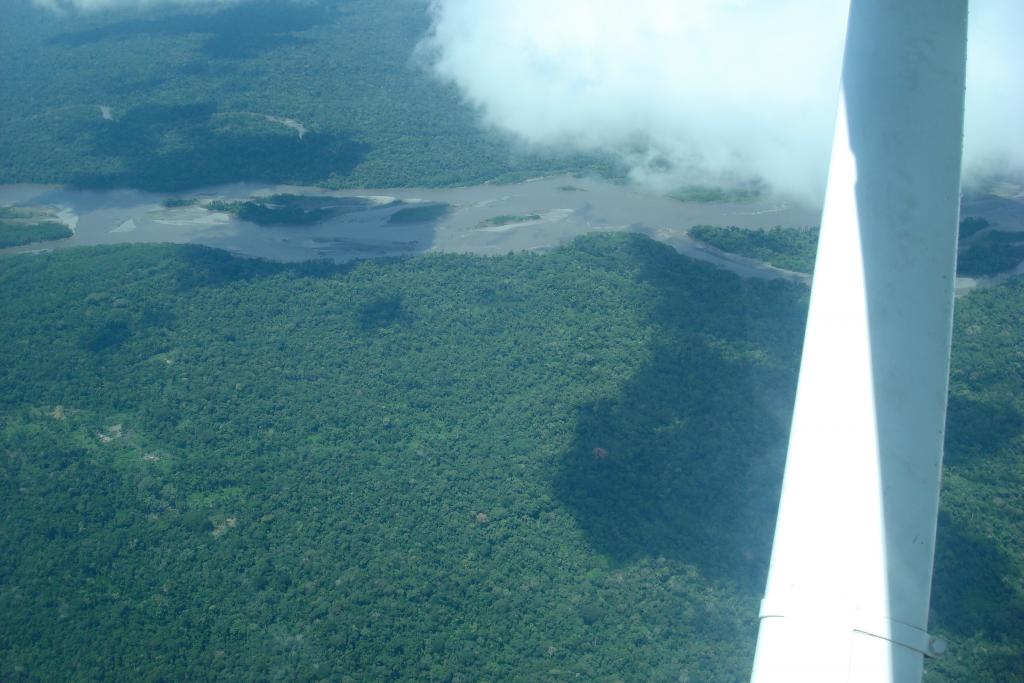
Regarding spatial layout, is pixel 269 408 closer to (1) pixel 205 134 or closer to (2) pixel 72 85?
(1) pixel 205 134

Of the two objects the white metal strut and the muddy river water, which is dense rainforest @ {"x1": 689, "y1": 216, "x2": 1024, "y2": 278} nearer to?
the muddy river water

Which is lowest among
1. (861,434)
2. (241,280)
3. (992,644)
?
(992,644)

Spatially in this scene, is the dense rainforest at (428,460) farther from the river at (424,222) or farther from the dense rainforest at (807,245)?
the river at (424,222)

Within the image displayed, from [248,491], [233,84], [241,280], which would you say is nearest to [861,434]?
[248,491]

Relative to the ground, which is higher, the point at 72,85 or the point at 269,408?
the point at 72,85

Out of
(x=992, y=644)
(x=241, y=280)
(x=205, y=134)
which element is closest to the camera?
(x=992, y=644)

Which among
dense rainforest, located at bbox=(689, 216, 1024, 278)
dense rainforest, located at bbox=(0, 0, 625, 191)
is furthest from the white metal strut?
dense rainforest, located at bbox=(0, 0, 625, 191)

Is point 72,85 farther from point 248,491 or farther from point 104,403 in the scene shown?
point 248,491

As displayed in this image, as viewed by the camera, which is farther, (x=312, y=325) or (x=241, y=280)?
(x=241, y=280)

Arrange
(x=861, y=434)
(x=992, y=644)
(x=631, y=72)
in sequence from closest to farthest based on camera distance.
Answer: (x=861, y=434), (x=992, y=644), (x=631, y=72)
